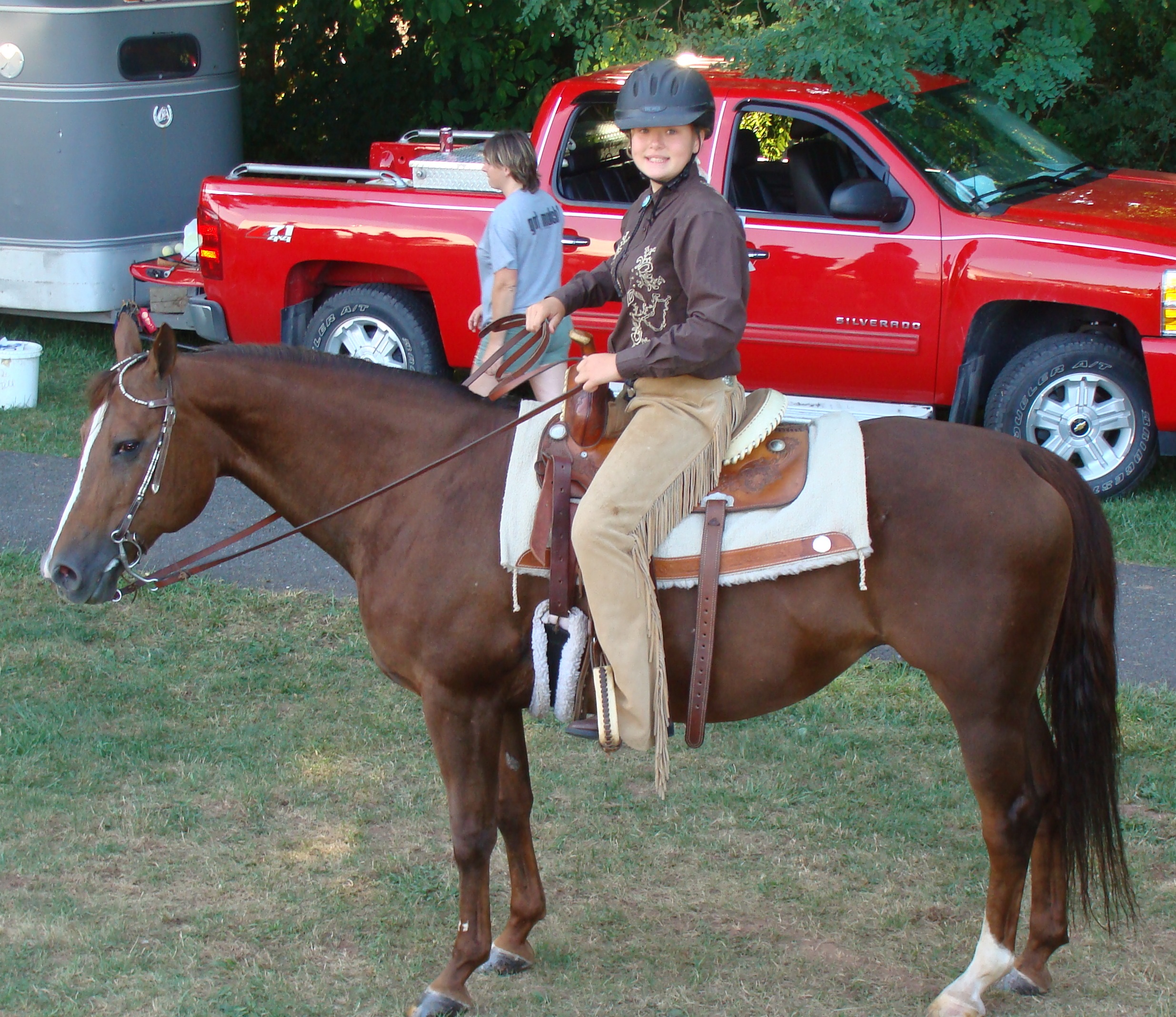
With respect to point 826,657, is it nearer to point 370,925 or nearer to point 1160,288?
point 370,925

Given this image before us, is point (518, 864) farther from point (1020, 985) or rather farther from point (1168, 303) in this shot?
point (1168, 303)

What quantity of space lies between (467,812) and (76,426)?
20.9ft

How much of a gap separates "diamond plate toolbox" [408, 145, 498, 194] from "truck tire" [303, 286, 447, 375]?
713 mm

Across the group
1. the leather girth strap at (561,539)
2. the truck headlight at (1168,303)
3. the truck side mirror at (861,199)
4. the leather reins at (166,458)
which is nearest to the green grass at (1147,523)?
the truck headlight at (1168,303)

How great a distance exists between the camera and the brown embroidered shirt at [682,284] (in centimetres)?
336

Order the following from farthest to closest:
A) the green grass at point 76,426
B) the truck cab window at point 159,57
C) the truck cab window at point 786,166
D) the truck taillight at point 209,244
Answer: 1. the truck cab window at point 159,57
2. the truck taillight at point 209,244
3. the truck cab window at point 786,166
4. the green grass at point 76,426

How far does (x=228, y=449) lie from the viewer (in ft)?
12.5

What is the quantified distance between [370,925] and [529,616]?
4.21ft

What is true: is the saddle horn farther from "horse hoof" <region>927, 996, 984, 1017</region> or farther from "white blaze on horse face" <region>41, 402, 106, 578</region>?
"horse hoof" <region>927, 996, 984, 1017</region>

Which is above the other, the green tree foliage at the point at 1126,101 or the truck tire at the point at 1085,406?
the green tree foliage at the point at 1126,101

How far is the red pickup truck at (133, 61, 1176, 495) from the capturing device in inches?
287

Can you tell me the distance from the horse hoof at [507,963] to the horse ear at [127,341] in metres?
2.04

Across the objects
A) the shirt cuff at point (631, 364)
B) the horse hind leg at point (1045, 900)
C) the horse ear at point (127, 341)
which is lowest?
the horse hind leg at point (1045, 900)

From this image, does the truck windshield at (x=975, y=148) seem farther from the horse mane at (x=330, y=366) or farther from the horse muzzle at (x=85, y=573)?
the horse muzzle at (x=85, y=573)
